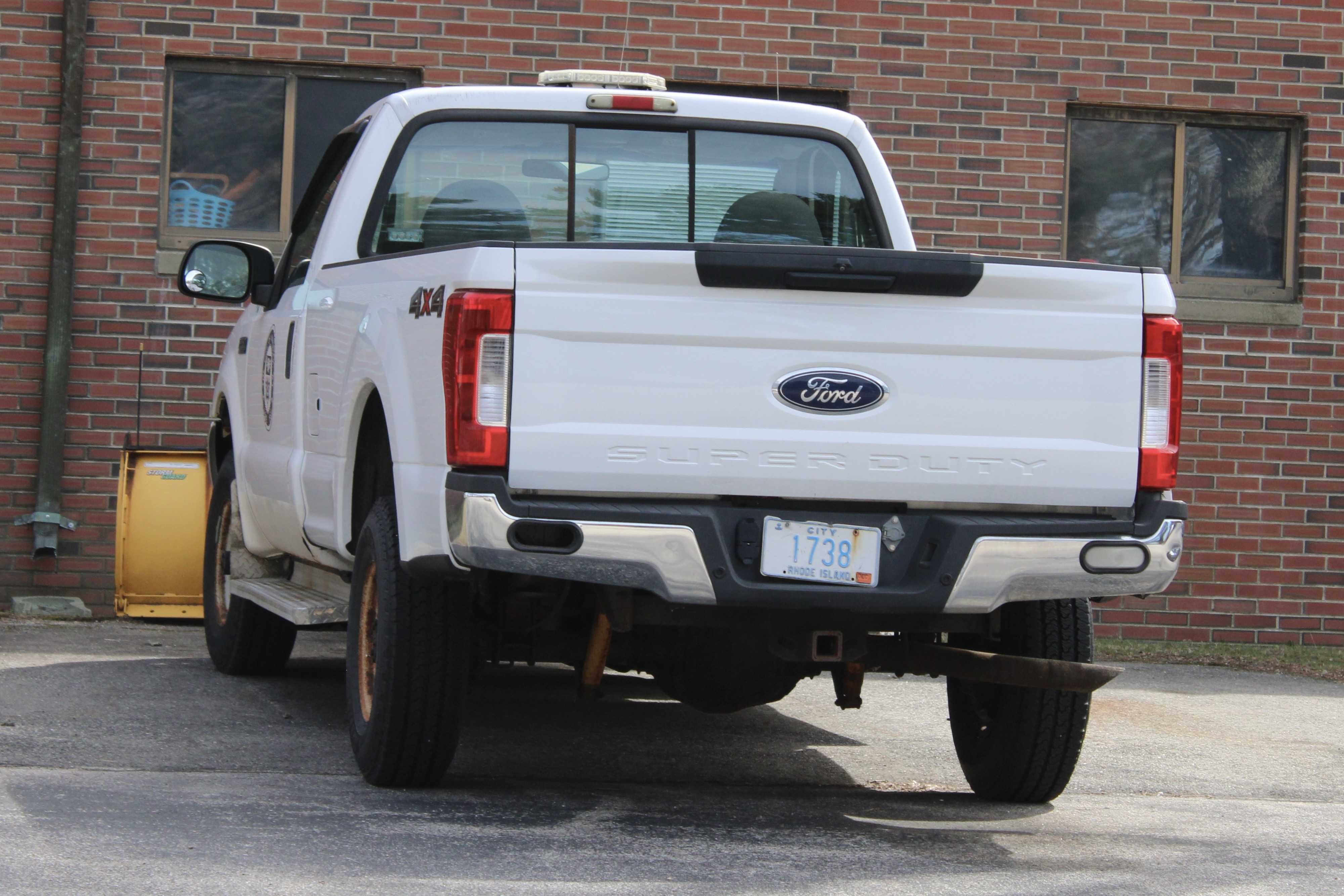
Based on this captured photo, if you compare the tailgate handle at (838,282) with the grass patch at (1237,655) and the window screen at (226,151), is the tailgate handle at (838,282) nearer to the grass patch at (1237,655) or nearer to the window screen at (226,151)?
the grass patch at (1237,655)

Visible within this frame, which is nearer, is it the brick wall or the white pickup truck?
the white pickup truck

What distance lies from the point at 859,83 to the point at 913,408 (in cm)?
603

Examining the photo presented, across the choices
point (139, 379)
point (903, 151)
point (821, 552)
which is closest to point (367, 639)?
point (821, 552)

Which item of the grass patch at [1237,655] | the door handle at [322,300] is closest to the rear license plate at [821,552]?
the door handle at [322,300]

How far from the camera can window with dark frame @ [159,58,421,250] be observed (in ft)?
32.2

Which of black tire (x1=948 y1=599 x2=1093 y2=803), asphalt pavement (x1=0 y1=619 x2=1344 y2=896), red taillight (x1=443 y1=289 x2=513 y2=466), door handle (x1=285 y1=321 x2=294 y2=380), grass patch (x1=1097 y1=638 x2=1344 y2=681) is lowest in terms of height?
asphalt pavement (x1=0 y1=619 x2=1344 y2=896)

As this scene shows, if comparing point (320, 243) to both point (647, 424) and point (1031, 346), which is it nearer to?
point (647, 424)

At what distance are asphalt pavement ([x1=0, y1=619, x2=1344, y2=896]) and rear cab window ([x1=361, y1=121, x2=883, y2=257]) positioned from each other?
1741 millimetres

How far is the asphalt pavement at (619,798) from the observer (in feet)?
13.3

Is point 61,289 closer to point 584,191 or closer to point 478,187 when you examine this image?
point 478,187

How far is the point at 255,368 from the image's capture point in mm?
6879

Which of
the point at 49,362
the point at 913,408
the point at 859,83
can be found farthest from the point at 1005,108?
the point at 913,408

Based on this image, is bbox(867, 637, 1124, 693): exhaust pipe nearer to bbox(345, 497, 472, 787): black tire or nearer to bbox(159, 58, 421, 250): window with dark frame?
bbox(345, 497, 472, 787): black tire

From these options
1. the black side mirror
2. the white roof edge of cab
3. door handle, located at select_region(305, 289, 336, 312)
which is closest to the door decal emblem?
the black side mirror
